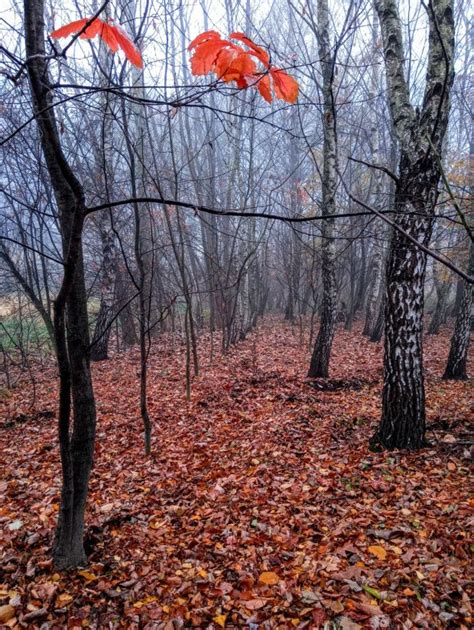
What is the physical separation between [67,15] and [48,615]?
7103mm

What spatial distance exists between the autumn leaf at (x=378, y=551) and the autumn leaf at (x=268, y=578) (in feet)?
2.30

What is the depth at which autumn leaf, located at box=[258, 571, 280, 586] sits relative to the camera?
2.41 meters

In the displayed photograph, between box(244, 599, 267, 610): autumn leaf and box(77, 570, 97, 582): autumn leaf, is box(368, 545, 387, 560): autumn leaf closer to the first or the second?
box(244, 599, 267, 610): autumn leaf

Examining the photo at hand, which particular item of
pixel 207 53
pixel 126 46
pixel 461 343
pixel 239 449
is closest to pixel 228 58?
pixel 207 53

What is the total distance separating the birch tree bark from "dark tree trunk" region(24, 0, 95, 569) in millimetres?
2613

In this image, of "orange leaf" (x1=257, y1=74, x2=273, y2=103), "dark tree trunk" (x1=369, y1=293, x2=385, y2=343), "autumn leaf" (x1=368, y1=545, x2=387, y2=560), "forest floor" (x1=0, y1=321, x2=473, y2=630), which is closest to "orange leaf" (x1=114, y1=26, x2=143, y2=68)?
"orange leaf" (x1=257, y1=74, x2=273, y2=103)

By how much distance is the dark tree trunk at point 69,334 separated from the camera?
1619 mm

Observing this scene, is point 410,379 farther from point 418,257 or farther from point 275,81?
point 275,81

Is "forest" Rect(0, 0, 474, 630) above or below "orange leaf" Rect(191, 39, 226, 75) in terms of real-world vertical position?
below

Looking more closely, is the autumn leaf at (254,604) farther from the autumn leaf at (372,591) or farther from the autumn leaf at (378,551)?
the autumn leaf at (378,551)

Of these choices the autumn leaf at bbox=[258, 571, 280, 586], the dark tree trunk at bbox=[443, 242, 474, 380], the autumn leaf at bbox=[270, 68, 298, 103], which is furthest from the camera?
the dark tree trunk at bbox=[443, 242, 474, 380]

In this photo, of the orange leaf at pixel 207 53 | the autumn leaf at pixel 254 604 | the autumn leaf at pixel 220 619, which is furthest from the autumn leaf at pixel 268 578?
the orange leaf at pixel 207 53

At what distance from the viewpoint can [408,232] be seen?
3488 millimetres

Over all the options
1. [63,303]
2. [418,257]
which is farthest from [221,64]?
[418,257]
